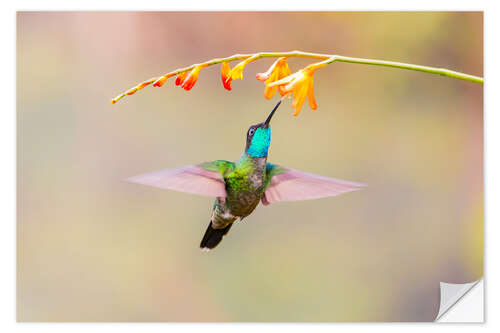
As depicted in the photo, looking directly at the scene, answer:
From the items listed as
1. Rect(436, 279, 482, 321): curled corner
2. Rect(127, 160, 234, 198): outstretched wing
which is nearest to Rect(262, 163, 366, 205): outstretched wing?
Rect(127, 160, 234, 198): outstretched wing

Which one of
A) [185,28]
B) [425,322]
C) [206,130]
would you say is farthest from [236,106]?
[425,322]

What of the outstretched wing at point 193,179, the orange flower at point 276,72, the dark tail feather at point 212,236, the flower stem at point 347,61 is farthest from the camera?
the dark tail feather at point 212,236

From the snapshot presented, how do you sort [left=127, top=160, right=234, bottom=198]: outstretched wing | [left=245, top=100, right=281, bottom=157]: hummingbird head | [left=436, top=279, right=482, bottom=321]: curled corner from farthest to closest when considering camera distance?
[left=436, top=279, right=482, bottom=321]: curled corner → [left=245, top=100, right=281, bottom=157]: hummingbird head → [left=127, top=160, right=234, bottom=198]: outstretched wing

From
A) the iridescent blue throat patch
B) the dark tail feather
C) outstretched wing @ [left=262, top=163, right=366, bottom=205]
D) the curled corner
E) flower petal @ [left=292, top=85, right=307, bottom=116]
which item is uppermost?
flower petal @ [left=292, top=85, right=307, bottom=116]

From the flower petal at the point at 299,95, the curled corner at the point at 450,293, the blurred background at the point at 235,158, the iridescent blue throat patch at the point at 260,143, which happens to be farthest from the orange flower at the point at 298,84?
the curled corner at the point at 450,293

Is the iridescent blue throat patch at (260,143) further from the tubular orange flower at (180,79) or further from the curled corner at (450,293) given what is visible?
the curled corner at (450,293)

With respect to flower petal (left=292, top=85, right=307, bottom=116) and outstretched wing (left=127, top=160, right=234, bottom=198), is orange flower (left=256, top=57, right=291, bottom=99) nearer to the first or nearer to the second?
flower petal (left=292, top=85, right=307, bottom=116)
